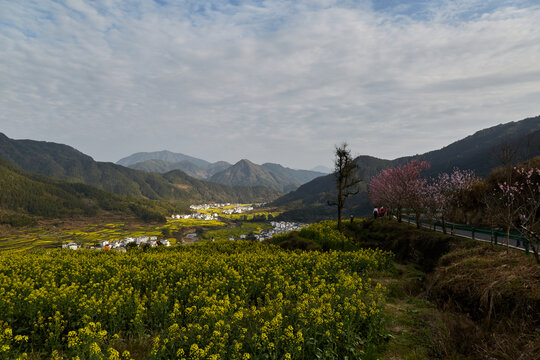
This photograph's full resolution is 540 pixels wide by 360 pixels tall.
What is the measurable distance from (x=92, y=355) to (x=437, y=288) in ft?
46.0

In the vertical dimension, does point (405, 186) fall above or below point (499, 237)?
Answer: above

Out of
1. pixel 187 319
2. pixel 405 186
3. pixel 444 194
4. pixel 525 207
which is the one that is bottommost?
pixel 187 319

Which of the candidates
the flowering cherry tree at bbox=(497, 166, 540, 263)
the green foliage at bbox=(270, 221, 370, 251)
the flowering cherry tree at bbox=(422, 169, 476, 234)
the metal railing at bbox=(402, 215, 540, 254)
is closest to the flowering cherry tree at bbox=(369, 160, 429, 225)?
the flowering cherry tree at bbox=(422, 169, 476, 234)

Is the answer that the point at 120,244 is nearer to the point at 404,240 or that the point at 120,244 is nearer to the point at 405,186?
the point at 405,186

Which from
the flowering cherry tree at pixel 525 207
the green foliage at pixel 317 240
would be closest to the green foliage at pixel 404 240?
the green foliage at pixel 317 240

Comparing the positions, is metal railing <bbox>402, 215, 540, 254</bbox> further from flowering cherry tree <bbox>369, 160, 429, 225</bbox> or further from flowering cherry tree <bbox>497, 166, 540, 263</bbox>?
flowering cherry tree <bbox>369, 160, 429, 225</bbox>

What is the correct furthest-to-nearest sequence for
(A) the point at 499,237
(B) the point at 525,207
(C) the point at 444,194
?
1. (C) the point at 444,194
2. (A) the point at 499,237
3. (B) the point at 525,207

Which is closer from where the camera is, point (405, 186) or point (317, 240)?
point (317, 240)

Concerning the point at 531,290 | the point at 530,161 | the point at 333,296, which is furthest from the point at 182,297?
the point at 530,161

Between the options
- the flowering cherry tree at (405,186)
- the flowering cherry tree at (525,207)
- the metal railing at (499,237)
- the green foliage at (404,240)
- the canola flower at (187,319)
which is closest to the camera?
the canola flower at (187,319)

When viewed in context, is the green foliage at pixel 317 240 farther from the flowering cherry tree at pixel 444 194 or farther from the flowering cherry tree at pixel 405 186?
the flowering cherry tree at pixel 444 194

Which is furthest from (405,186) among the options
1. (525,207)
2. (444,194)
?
(525,207)

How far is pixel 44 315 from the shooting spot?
30.8ft

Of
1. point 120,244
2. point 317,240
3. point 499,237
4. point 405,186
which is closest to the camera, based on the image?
point 499,237
